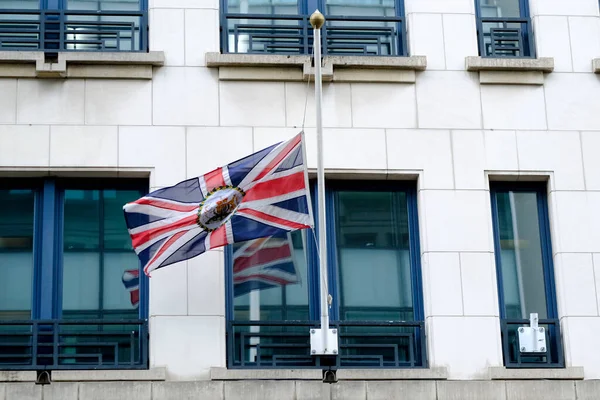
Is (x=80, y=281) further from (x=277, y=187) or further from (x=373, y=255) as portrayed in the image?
(x=373, y=255)

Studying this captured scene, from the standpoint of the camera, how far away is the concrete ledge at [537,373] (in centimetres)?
2081

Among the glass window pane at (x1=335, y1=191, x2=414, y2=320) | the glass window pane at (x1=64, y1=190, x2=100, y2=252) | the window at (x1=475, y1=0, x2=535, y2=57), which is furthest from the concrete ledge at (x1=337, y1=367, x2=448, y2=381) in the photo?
the window at (x1=475, y1=0, x2=535, y2=57)

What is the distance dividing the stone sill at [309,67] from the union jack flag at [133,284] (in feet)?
10.1

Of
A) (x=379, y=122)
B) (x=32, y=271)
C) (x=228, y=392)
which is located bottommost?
(x=228, y=392)

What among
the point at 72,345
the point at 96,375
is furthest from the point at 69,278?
the point at 96,375

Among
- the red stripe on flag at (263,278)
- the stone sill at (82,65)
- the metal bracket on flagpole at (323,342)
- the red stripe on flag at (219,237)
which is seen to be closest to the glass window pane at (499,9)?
the stone sill at (82,65)

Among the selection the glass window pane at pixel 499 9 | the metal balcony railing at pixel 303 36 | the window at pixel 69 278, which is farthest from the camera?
the glass window pane at pixel 499 9

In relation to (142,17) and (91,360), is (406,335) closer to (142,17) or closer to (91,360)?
(91,360)

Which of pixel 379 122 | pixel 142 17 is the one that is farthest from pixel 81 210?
pixel 379 122

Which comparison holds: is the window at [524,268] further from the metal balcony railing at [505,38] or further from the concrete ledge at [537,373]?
the metal balcony railing at [505,38]

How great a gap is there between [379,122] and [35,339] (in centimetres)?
573

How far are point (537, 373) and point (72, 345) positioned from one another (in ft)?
20.7

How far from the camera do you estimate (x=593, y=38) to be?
22.9 m

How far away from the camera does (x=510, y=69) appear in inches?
886
